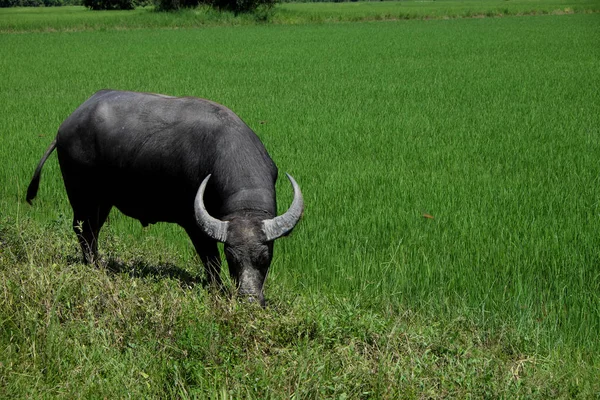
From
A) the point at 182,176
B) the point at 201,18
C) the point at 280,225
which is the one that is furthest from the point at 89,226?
the point at 201,18

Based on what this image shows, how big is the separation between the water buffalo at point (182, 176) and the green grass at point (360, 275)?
26cm

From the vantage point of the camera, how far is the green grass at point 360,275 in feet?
9.47

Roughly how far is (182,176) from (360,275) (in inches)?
46.7

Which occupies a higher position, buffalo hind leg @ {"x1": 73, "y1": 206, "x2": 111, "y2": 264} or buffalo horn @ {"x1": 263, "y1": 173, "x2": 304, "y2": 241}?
buffalo horn @ {"x1": 263, "y1": 173, "x2": 304, "y2": 241}

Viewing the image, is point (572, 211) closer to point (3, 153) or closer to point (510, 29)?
point (3, 153)

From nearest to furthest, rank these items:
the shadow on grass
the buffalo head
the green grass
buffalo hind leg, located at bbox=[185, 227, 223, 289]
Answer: the green grass
the buffalo head
buffalo hind leg, located at bbox=[185, 227, 223, 289]
the shadow on grass

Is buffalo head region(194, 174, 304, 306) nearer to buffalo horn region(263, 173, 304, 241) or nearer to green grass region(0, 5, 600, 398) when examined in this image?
buffalo horn region(263, 173, 304, 241)

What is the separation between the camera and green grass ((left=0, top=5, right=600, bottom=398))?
2887 millimetres

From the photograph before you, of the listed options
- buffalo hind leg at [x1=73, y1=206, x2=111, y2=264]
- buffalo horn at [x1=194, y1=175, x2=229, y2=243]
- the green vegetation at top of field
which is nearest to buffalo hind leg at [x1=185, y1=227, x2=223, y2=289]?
buffalo horn at [x1=194, y1=175, x2=229, y2=243]

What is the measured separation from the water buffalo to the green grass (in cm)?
26

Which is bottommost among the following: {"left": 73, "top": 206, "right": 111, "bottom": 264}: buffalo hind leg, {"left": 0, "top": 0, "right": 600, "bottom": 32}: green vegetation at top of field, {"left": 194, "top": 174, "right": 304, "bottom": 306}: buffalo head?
{"left": 0, "top": 0, "right": 600, "bottom": 32}: green vegetation at top of field

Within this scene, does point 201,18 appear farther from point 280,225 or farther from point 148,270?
point 280,225

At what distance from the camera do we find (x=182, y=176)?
166 inches

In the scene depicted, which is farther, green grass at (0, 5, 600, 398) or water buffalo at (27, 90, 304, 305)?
water buffalo at (27, 90, 304, 305)
